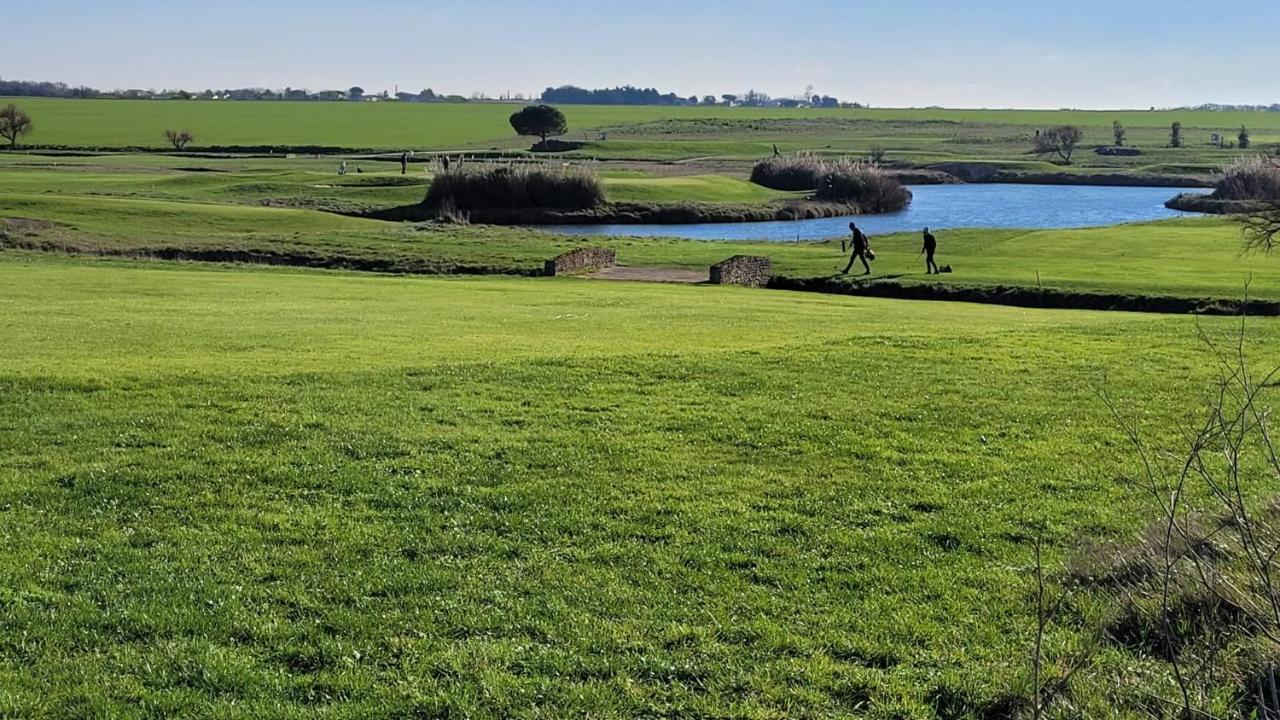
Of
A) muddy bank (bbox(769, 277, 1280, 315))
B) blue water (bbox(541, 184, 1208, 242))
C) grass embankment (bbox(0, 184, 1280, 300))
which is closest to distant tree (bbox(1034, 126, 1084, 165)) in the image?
blue water (bbox(541, 184, 1208, 242))

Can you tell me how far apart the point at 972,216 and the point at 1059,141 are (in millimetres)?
90889

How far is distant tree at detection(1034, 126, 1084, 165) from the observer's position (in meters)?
158

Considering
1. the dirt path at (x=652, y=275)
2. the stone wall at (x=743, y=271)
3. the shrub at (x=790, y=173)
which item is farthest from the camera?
the shrub at (x=790, y=173)

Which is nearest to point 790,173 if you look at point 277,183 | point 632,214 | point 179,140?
point 632,214

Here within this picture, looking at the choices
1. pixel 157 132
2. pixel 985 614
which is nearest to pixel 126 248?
pixel 985 614

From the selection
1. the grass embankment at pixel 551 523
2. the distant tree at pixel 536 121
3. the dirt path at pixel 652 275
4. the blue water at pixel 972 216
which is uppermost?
the distant tree at pixel 536 121

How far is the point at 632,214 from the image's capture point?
78.7 meters

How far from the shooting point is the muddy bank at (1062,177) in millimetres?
120438

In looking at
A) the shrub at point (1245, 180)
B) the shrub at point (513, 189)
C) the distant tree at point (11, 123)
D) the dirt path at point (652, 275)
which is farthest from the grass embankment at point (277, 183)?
the dirt path at point (652, 275)

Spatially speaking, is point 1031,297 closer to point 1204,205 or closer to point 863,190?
point 863,190

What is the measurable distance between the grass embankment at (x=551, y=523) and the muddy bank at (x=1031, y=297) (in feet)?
51.1

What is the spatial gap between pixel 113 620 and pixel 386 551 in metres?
1.88

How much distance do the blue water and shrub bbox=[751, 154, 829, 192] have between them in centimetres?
930

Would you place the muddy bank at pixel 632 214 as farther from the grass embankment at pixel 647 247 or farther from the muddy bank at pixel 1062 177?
the muddy bank at pixel 1062 177
